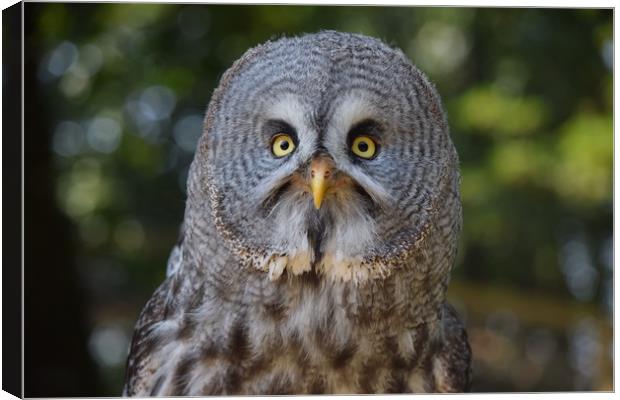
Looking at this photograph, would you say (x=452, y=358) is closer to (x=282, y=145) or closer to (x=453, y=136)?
(x=282, y=145)

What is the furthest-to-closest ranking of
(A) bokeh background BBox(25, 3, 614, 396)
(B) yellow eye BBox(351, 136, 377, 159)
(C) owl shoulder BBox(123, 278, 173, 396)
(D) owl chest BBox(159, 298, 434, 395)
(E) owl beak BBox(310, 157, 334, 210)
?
(A) bokeh background BBox(25, 3, 614, 396), (C) owl shoulder BBox(123, 278, 173, 396), (D) owl chest BBox(159, 298, 434, 395), (B) yellow eye BBox(351, 136, 377, 159), (E) owl beak BBox(310, 157, 334, 210)

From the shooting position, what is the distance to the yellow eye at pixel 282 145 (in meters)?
1.83

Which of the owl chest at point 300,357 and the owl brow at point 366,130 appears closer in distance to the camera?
the owl brow at point 366,130

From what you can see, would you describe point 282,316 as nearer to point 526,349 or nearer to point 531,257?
point 531,257

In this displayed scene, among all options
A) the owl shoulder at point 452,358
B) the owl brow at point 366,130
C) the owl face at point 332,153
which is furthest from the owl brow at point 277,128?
the owl shoulder at point 452,358

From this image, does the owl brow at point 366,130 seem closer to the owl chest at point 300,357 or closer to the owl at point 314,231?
the owl at point 314,231

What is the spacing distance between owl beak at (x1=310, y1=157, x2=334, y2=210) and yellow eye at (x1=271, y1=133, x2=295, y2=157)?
9 centimetres

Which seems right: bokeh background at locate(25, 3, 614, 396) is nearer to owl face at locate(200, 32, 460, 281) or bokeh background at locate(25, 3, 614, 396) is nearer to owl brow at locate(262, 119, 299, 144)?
owl face at locate(200, 32, 460, 281)

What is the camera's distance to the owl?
1851 mm

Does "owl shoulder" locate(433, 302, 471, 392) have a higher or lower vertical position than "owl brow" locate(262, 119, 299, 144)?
lower

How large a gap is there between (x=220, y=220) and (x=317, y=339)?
0.36 meters

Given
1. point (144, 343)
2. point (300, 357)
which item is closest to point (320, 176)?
point (300, 357)

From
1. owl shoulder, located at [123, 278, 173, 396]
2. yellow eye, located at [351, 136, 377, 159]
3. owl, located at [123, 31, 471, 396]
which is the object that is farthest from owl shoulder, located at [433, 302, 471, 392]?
owl shoulder, located at [123, 278, 173, 396]

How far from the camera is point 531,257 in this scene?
10.5 feet
